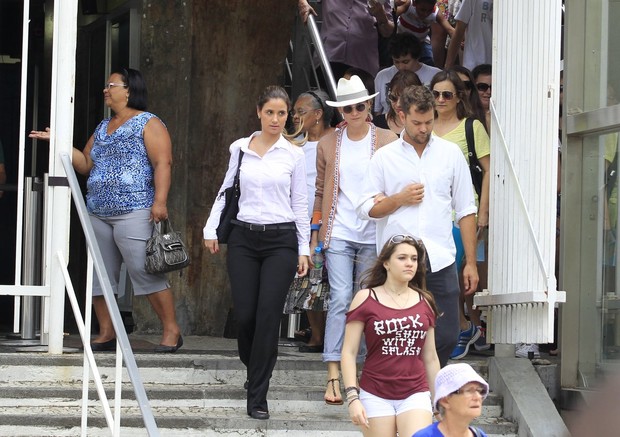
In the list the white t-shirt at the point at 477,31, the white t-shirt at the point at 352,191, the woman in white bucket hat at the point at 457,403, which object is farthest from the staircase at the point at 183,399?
the white t-shirt at the point at 477,31

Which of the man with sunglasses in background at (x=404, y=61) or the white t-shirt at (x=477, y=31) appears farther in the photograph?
the white t-shirt at (x=477, y=31)

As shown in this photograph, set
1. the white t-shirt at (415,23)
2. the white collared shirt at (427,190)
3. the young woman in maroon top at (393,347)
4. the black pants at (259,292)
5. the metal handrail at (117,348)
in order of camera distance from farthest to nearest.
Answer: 1. the white t-shirt at (415,23)
2. the black pants at (259,292)
3. the white collared shirt at (427,190)
4. the young woman in maroon top at (393,347)
5. the metal handrail at (117,348)

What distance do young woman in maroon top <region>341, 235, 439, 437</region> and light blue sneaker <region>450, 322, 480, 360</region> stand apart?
209 cm

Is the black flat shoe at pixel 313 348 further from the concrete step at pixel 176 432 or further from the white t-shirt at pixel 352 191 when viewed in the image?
the concrete step at pixel 176 432

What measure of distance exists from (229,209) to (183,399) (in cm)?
113

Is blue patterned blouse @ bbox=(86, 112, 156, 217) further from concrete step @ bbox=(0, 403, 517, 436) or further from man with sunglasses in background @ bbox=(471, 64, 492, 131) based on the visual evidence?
man with sunglasses in background @ bbox=(471, 64, 492, 131)

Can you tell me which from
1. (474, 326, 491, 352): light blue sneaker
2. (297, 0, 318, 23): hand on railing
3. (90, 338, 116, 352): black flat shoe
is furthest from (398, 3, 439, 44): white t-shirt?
(90, 338, 116, 352): black flat shoe

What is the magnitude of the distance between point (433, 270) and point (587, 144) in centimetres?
183

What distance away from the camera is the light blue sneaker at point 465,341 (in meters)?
8.62

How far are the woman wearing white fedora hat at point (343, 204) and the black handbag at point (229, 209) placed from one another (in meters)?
0.61

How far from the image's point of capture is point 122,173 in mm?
8508

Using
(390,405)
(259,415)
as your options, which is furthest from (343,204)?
(390,405)

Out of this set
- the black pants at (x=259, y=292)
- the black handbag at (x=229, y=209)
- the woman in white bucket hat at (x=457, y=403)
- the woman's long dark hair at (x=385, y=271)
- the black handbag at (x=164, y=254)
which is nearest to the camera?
the woman in white bucket hat at (x=457, y=403)

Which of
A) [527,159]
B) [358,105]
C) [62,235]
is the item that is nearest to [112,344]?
[62,235]
